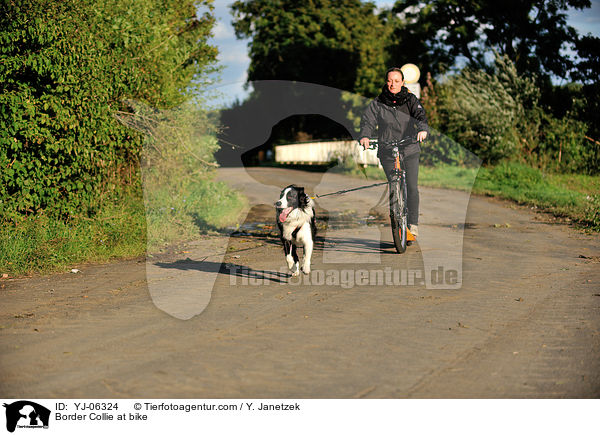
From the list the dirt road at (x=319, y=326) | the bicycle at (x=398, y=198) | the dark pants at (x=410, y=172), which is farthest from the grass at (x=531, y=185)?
the dirt road at (x=319, y=326)

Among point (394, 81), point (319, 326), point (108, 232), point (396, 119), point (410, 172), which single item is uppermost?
point (394, 81)

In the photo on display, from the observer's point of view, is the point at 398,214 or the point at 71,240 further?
the point at 71,240

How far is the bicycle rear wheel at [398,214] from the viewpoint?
9070mm

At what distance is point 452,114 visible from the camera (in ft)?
91.0

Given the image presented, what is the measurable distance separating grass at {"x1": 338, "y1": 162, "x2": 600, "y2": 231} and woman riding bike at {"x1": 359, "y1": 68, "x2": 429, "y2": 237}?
5.27 feet

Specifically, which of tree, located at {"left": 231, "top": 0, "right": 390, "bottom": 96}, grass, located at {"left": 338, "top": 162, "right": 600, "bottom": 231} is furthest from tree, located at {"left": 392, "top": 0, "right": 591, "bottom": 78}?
grass, located at {"left": 338, "top": 162, "right": 600, "bottom": 231}

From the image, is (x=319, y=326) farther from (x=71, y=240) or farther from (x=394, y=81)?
(x=71, y=240)

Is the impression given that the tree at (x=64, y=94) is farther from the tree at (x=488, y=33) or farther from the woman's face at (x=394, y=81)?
the tree at (x=488, y=33)

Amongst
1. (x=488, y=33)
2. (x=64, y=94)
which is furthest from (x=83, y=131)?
(x=488, y=33)

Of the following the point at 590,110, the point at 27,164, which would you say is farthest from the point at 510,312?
the point at 590,110

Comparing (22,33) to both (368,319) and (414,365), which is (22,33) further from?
(414,365)

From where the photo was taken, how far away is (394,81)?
9125mm
